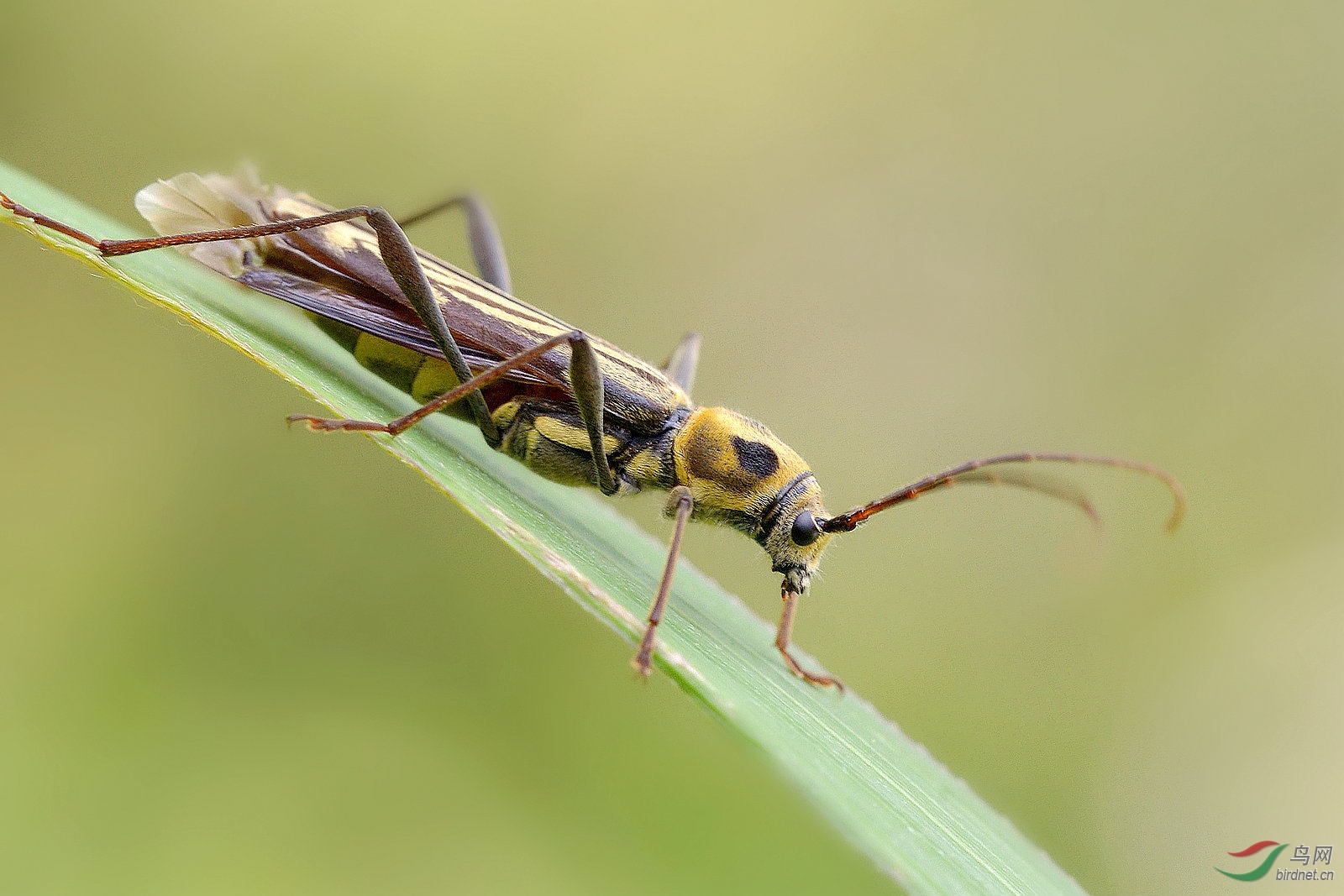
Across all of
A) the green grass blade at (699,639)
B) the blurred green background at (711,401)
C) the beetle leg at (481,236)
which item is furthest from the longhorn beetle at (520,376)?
the blurred green background at (711,401)

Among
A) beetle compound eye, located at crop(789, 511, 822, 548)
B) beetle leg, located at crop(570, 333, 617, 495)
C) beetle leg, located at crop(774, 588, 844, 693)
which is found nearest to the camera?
beetle leg, located at crop(570, 333, 617, 495)

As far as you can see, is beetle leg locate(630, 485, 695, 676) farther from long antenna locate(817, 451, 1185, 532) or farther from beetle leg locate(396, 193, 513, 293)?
beetle leg locate(396, 193, 513, 293)

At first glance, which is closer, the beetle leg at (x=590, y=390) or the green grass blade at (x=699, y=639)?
the green grass blade at (x=699, y=639)

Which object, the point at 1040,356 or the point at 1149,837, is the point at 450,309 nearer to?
the point at 1149,837

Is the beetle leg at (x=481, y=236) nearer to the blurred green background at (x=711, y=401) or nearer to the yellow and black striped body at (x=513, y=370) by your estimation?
the yellow and black striped body at (x=513, y=370)

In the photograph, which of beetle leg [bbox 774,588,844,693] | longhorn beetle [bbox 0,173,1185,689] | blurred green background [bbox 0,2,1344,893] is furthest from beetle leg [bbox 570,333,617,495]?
blurred green background [bbox 0,2,1344,893]

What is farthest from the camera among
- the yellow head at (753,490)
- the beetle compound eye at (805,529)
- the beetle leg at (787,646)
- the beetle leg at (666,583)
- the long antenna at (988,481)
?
the yellow head at (753,490)

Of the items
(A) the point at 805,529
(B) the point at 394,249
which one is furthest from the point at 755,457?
(B) the point at 394,249

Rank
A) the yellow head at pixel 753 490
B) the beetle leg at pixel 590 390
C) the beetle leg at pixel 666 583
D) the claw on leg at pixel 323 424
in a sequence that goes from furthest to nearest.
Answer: the yellow head at pixel 753 490 < the beetle leg at pixel 590 390 < the claw on leg at pixel 323 424 < the beetle leg at pixel 666 583
